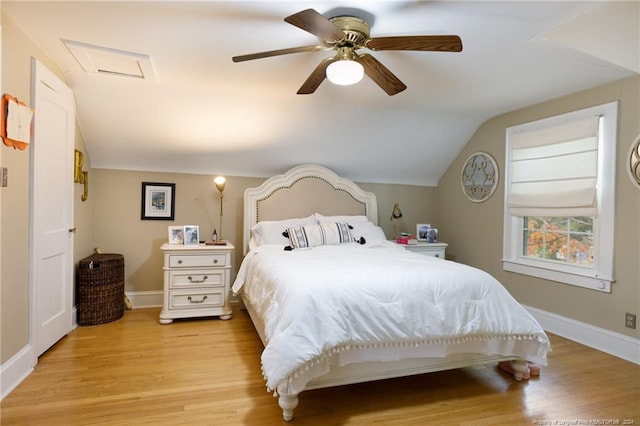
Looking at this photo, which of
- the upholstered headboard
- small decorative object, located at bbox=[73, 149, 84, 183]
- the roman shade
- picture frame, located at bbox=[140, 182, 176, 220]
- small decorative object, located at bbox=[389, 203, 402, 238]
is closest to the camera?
the roman shade

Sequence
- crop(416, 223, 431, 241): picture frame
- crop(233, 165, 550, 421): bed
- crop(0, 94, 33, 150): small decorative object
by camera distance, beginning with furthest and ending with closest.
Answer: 1. crop(416, 223, 431, 241): picture frame
2. crop(0, 94, 33, 150): small decorative object
3. crop(233, 165, 550, 421): bed

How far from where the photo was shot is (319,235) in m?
3.55

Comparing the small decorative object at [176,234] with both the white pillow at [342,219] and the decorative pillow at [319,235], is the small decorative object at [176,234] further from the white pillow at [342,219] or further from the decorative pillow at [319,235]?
the white pillow at [342,219]

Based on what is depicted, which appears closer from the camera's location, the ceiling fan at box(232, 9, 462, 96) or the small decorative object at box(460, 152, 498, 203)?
the ceiling fan at box(232, 9, 462, 96)

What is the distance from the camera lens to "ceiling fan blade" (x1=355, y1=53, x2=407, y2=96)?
2.14 meters

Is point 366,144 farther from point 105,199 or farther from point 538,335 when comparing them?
point 105,199

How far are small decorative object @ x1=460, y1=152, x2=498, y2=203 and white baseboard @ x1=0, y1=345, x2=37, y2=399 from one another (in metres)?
4.37

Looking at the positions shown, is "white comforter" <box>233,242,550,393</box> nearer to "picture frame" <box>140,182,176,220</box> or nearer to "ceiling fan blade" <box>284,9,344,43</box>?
"ceiling fan blade" <box>284,9,344,43</box>

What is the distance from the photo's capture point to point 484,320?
2.16 metres

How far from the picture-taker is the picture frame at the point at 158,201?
12.7ft

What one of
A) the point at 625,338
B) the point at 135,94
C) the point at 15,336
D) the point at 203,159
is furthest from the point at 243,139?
the point at 625,338

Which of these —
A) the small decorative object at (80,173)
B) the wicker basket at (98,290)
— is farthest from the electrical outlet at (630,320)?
the small decorative object at (80,173)

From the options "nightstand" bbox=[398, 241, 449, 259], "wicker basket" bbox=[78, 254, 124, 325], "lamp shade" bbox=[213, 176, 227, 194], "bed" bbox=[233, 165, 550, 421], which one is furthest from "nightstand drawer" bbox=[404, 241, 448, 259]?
"wicker basket" bbox=[78, 254, 124, 325]

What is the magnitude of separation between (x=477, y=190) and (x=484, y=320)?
244cm
